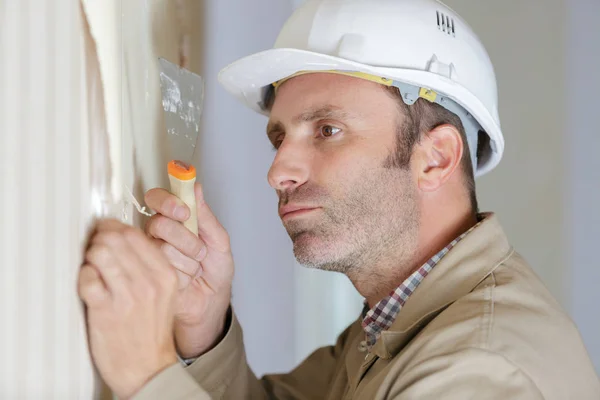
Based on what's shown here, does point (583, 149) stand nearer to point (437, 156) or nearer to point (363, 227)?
point (437, 156)

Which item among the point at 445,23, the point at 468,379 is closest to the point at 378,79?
the point at 445,23

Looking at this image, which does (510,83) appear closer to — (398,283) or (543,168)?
(543,168)

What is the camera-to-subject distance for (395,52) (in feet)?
4.54

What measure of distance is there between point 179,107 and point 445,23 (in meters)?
0.59

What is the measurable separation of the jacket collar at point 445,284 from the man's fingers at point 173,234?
1.24ft

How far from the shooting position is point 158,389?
97 cm

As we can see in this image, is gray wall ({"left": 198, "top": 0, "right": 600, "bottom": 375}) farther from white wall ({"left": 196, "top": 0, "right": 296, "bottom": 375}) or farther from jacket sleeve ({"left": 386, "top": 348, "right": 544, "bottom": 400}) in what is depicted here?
jacket sleeve ({"left": 386, "top": 348, "right": 544, "bottom": 400})

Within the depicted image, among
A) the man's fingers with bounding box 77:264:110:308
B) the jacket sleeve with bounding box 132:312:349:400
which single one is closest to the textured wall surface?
the man's fingers with bounding box 77:264:110:308

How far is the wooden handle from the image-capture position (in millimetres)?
1153

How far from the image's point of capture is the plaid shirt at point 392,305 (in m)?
1.41

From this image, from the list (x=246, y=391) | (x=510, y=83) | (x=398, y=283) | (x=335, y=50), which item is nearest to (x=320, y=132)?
(x=335, y=50)

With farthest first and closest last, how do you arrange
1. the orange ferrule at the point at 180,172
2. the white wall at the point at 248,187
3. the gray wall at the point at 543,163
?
1. the gray wall at the point at 543,163
2. the white wall at the point at 248,187
3. the orange ferrule at the point at 180,172

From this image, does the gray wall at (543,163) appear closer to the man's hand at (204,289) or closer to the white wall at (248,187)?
the white wall at (248,187)

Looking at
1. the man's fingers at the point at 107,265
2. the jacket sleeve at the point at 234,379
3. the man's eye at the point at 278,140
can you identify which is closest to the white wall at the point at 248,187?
the man's eye at the point at 278,140
